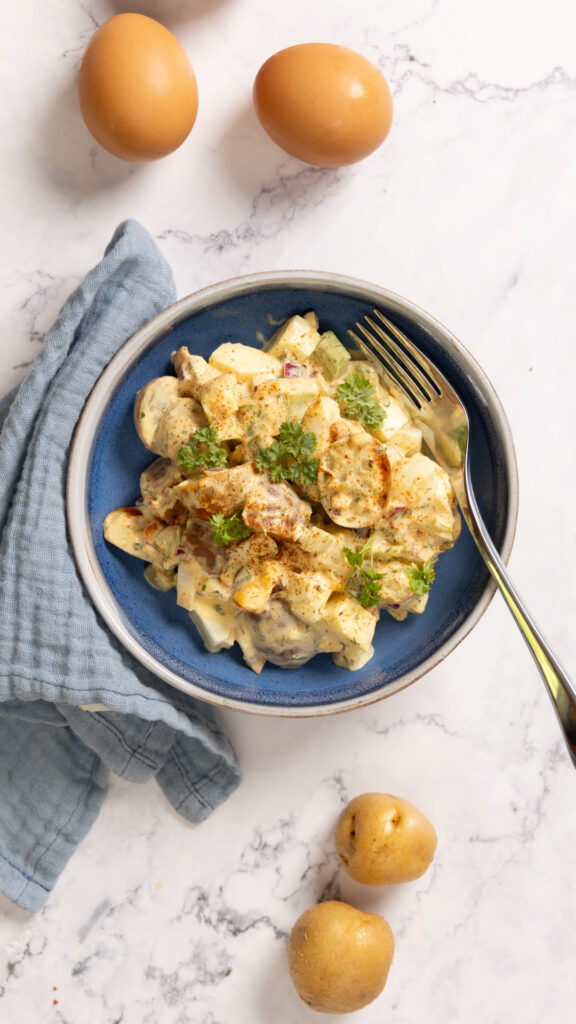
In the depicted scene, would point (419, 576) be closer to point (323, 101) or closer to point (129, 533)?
point (129, 533)

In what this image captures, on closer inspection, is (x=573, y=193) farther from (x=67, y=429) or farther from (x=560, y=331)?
(x=67, y=429)

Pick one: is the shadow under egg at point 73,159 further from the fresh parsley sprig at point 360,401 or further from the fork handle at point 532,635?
the fork handle at point 532,635

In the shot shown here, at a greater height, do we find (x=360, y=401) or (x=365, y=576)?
(x=360, y=401)

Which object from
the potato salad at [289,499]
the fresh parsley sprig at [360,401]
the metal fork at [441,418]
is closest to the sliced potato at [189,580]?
the potato salad at [289,499]

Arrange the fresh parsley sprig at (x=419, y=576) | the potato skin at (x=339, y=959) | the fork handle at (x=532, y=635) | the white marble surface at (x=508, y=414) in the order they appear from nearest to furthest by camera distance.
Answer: the fork handle at (x=532, y=635) → the fresh parsley sprig at (x=419, y=576) → the potato skin at (x=339, y=959) → the white marble surface at (x=508, y=414)

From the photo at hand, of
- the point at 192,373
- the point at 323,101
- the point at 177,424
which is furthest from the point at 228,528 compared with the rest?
the point at 323,101
